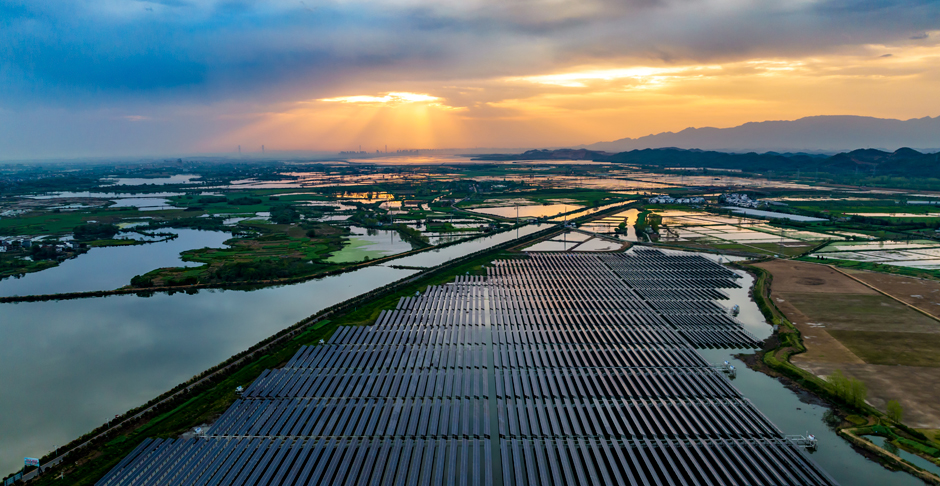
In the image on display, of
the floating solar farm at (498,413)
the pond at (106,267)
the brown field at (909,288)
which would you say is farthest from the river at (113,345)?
the brown field at (909,288)

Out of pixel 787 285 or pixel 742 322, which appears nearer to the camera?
pixel 742 322

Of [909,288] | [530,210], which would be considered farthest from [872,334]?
[530,210]

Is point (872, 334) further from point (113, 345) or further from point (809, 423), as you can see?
point (113, 345)

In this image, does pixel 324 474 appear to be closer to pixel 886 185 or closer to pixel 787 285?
pixel 787 285

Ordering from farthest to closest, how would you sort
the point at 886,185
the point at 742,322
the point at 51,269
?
the point at 886,185
the point at 51,269
the point at 742,322

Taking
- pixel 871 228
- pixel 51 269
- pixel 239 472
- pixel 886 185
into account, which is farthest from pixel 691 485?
pixel 886 185

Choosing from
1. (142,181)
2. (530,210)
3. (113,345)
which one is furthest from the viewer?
(142,181)
